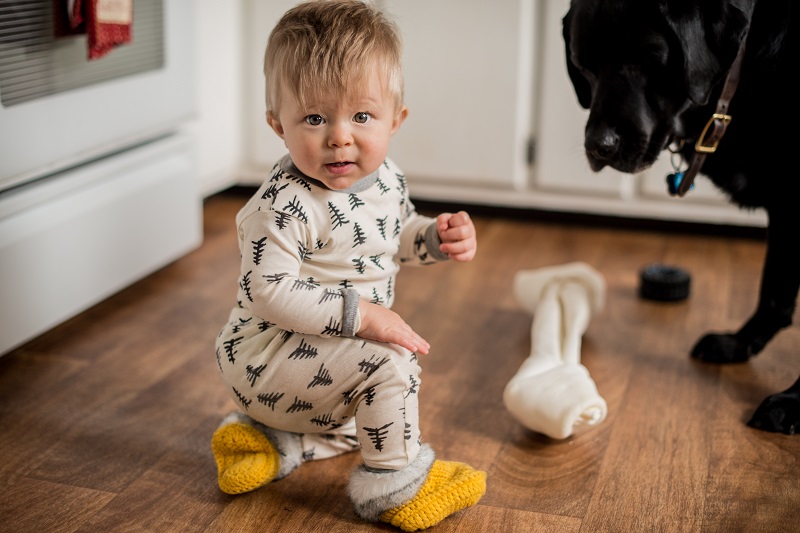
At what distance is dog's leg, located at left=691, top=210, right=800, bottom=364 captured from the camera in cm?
137

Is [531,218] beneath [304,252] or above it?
beneath

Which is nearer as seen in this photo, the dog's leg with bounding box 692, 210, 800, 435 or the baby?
the baby

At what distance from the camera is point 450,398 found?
132cm

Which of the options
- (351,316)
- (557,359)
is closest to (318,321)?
(351,316)

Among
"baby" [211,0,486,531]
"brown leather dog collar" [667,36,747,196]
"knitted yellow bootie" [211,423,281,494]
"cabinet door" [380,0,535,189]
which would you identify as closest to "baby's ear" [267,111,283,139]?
"baby" [211,0,486,531]

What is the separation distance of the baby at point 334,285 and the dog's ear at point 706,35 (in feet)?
1.20

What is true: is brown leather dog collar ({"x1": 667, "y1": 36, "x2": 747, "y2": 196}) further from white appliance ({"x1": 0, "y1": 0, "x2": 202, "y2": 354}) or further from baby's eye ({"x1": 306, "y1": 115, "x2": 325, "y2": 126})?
white appliance ({"x1": 0, "y1": 0, "x2": 202, "y2": 354})

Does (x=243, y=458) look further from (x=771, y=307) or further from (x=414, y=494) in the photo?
(x=771, y=307)

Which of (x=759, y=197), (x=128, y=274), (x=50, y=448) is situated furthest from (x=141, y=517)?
(x=759, y=197)

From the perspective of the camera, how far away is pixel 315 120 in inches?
39.7

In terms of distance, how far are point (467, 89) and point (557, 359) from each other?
886mm

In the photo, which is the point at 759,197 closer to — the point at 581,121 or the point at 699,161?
the point at 699,161

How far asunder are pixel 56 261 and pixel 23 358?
0.51 feet

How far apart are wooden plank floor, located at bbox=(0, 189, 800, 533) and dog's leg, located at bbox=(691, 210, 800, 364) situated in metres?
0.03
